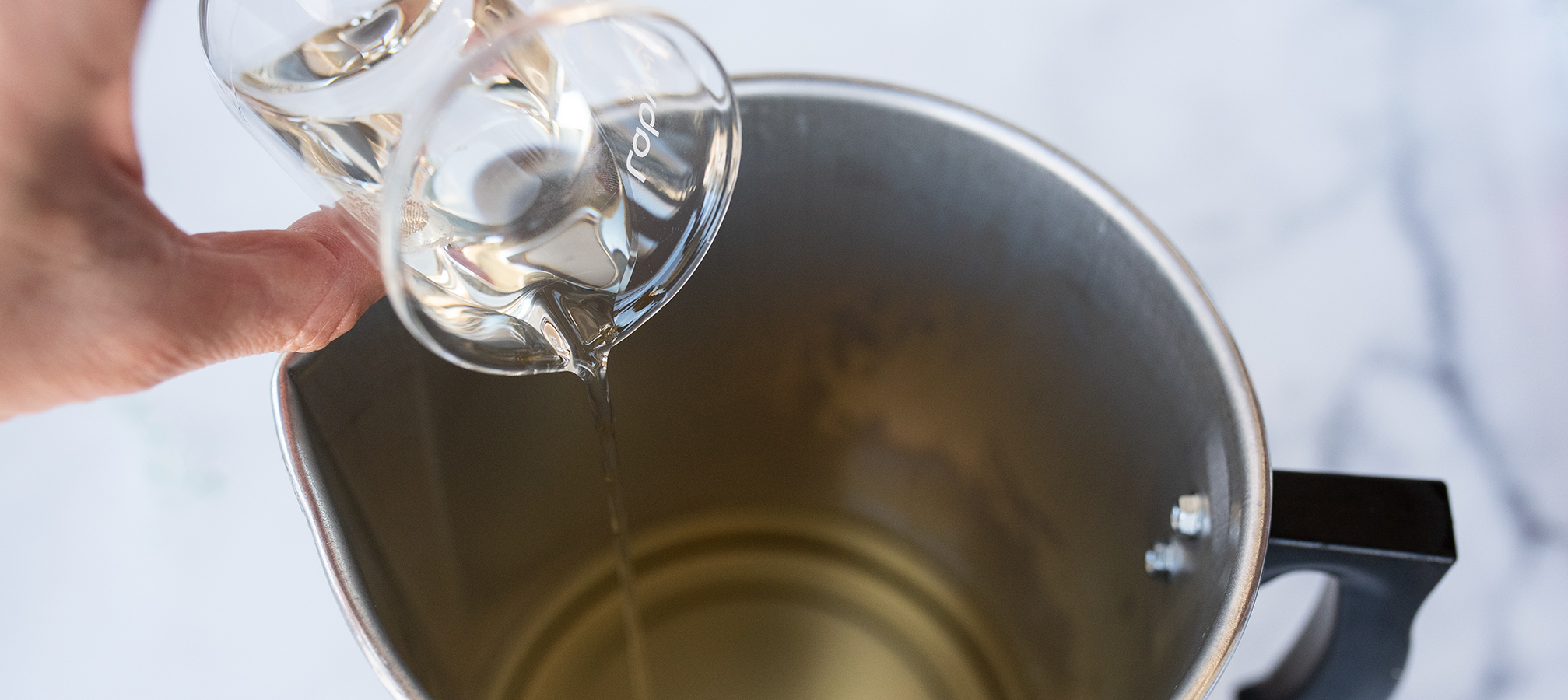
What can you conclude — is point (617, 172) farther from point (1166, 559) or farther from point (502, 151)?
point (1166, 559)

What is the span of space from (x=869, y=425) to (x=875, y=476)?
0.12ft

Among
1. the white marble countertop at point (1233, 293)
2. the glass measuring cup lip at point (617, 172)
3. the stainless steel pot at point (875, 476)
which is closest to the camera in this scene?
the glass measuring cup lip at point (617, 172)

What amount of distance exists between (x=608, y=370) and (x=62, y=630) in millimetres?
318

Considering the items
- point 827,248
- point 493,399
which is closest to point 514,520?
point 493,399

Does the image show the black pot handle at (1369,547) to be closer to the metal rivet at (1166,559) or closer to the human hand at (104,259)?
the metal rivet at (1166,559)

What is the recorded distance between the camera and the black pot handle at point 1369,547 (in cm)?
36

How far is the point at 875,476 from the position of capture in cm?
65

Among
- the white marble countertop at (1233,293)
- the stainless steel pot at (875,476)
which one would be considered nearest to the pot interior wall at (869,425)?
the stainless steel pot at (875,476)

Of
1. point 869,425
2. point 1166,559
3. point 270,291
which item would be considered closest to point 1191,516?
point 1166,559

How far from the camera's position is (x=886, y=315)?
59 centimetres

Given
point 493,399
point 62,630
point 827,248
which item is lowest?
point 62,630

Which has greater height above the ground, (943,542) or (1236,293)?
(1236,293)

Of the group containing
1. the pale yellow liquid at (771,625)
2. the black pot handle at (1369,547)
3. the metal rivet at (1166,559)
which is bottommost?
the black pot handle at (1369,547)

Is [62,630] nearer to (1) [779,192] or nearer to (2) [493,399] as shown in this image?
(2) [493,399]
